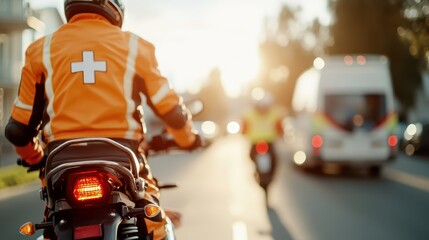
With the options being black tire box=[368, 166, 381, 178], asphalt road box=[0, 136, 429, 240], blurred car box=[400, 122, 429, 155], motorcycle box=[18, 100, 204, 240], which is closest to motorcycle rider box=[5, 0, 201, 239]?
motorcycle box=[18, 100, 204, 240]

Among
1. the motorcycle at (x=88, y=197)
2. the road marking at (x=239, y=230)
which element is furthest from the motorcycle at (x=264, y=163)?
the motorcycle at (x=88, y=197)

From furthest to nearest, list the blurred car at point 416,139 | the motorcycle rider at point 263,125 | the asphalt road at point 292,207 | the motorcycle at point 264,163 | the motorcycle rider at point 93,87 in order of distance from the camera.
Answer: the blurred car at point 416,139
the motorcycle rider at point 263,125
the motorcycle at point 264,163
the asphalt road at point 292,207
the motorcycle rider at point 93,87

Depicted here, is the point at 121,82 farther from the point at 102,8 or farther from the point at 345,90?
the point at 345,90

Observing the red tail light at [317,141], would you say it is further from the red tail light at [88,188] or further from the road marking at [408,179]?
the red tail light at [88,188]

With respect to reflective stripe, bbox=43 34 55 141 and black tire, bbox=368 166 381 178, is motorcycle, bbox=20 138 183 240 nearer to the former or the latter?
reflective stripe, bbox=43 34 55 141

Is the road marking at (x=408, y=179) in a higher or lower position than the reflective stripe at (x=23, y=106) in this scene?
lower

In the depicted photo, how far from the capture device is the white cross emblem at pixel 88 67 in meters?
3.00

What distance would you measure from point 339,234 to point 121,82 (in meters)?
5.39

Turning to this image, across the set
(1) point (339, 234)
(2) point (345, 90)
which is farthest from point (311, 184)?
(1) point (339, 234)

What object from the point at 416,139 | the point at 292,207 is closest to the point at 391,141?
the point at 292,207

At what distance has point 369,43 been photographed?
38156 millimetres

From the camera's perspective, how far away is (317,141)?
1477 centimetres

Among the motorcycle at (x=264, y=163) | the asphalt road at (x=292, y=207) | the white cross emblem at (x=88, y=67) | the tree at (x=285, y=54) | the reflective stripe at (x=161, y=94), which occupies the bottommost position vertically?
the tree at (x=285, y=54)

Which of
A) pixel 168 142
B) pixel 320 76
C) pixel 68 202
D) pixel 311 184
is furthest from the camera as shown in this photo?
pixel 320 76
